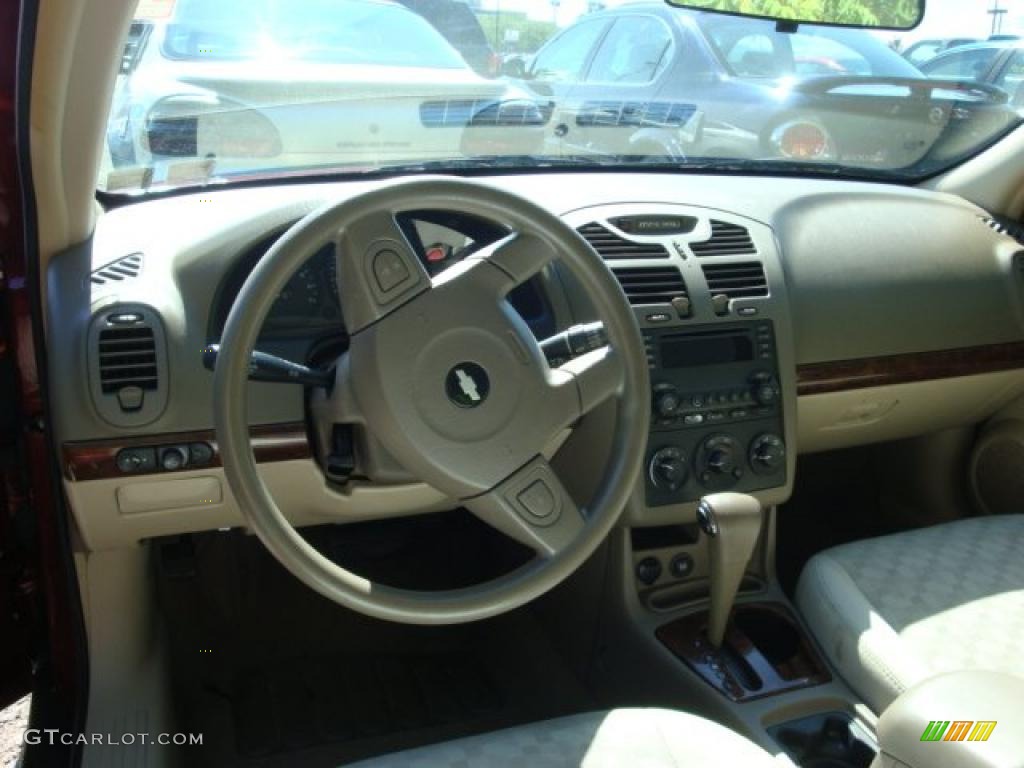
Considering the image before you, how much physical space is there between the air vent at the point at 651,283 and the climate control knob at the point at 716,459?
13.0 inches

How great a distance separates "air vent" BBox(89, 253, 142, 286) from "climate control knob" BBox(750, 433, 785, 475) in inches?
53.5

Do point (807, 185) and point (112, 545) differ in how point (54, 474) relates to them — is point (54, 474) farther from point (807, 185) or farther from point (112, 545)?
point (807, 185)

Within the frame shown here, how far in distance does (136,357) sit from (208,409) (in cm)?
16

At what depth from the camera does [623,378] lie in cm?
171

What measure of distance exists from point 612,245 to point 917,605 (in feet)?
3.23

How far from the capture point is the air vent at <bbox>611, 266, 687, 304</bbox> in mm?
2328

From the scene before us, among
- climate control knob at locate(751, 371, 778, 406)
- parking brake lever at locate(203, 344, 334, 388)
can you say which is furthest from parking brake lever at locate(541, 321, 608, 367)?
climate control knob at locate(751, 371, 778, 406)

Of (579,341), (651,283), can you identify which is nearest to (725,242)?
(651,283)

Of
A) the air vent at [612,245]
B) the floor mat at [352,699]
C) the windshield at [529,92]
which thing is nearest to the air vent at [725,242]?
the air vent at [612,245]

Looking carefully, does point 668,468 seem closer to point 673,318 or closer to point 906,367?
point 673,318

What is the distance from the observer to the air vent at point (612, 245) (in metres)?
2.35

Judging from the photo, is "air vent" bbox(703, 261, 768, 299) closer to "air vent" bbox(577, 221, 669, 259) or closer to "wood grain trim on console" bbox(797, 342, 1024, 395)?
"air vent" bbox(577, 221, 669, 259)

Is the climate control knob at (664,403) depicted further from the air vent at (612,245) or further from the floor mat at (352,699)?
the floor mat at (352,699)

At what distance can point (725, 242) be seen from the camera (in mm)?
2469
